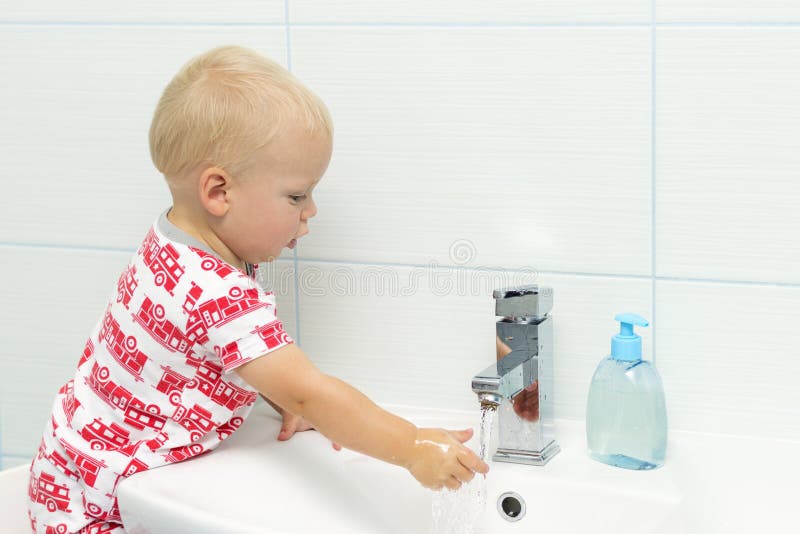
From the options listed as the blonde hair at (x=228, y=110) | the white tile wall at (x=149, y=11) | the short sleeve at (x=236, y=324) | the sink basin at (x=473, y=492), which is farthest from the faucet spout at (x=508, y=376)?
the white tile wall at (x=149, y=11)

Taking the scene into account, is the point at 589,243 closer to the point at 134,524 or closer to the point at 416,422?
the point at 416,422

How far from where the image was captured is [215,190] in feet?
3.43

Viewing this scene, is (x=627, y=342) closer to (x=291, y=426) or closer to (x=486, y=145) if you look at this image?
(x=486, y=145)

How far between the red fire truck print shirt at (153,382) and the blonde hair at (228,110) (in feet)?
0.35

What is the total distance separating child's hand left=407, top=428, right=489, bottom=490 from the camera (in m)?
1.00

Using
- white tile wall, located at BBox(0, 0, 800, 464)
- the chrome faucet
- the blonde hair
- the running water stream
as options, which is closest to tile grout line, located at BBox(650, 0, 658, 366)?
white tile wall, located at BBox(0, 0, 800, 464)

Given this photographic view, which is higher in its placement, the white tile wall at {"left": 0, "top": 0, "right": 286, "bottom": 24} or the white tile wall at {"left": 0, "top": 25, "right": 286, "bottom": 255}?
the white tile wall at {"left": 0, "top": 0, "right": 286, "bottom": 24}

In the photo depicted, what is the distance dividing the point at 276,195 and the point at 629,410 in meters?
0.47

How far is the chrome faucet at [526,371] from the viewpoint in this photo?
1.12 metres

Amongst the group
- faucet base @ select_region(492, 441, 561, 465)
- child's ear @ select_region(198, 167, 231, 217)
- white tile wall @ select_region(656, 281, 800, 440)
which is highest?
child's ear @ select_region(198, 167, 231, 217)

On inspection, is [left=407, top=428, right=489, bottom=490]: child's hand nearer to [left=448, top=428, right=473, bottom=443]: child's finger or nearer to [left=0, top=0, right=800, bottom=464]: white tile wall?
[left=448, top=428, right=473, bottom=443]: child's finger

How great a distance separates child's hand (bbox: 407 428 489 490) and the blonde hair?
1.14 ft

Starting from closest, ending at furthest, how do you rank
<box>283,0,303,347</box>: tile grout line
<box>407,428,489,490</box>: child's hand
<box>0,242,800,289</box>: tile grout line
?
<box>407,428,489,490</box>: child's hand < <box>0,242,800,289</box>: tile grout line < <box>283,0,303,347</box>: tile grout line

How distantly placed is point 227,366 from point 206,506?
0.47ft
